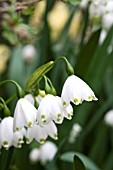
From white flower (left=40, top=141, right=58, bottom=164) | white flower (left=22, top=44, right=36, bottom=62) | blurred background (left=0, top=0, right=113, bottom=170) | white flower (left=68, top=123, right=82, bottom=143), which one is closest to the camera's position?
blurred background (left=0, top=0, right=113, bottom=170)

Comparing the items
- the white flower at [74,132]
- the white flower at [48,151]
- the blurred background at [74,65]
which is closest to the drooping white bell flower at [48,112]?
the blurred background at [74,65]

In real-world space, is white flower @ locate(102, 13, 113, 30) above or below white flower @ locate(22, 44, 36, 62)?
above

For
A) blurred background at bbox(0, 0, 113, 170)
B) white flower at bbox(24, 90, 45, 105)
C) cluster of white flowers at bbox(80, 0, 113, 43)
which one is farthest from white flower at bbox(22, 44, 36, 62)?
white flower at bbox(24, 90, 45, 105)

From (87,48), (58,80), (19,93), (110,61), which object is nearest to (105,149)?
(58,80)

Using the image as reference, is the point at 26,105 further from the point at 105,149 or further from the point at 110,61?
the point at 105,149

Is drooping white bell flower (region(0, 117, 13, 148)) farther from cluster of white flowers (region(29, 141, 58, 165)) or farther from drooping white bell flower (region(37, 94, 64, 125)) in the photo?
cluster of white flowers (region(29, 141, 58, 165))

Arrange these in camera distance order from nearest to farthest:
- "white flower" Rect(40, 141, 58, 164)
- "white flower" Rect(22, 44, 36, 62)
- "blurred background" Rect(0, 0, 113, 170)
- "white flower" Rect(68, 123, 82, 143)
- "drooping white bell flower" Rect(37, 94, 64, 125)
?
1. "drooping white bell flower" Rect(37, 94, 64, 125)
2. "blurred background" Rect(0, 0, 113, 170)
3. "white flower" Rect(40, 141, 58, 164)
4. "white flower" Rect(68, 123, 82, 143)
5. "white flower" Rect(22, 44, 36, 62)

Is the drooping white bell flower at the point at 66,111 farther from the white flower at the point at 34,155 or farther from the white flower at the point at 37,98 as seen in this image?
the white flower at the point at 34,155

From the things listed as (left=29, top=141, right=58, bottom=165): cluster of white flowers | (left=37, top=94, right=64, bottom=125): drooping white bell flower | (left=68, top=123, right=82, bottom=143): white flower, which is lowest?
(left=68, top=123, right=82, bottom=143): white flower
